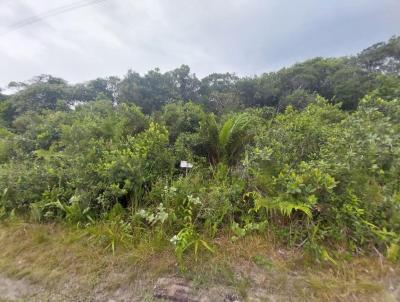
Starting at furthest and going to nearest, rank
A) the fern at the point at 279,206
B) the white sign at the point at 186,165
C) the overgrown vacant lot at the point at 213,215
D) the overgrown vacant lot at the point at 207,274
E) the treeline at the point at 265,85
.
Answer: the treeline at the point at 265,85 < the white sign at the point at 186,165 < the fern at the point at 279,206 < the overgrown vacant lot at the point at 213,215 < the overgrown vacant lot at the point at 207,274

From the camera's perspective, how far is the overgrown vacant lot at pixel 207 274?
170 centimetres

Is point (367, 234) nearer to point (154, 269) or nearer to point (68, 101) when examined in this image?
point (154, 269)

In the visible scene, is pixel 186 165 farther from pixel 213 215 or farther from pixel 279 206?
pixel 279 206

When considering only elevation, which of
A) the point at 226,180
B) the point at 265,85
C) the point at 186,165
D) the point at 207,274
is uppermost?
the point at 265,85

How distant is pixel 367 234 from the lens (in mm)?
2008

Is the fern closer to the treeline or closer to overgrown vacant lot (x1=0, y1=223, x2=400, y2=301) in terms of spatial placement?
overgrown vacant lot (x1=0, y1=223, x2=400, y2=301)

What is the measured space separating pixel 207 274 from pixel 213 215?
59 cm

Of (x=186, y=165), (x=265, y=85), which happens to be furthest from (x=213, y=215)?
(x=265, y=85)

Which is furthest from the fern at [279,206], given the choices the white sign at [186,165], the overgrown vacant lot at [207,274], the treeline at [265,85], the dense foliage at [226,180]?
the treeline at [265,85]

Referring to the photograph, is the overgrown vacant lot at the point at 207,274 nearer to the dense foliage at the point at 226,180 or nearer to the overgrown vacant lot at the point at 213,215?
the overgrown vacant lot at the point at 213,215

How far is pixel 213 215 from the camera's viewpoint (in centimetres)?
232

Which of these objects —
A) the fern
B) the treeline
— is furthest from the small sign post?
the treeline

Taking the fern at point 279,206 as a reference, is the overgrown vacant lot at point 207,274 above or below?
below

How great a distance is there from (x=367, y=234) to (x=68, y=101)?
41.5ft
